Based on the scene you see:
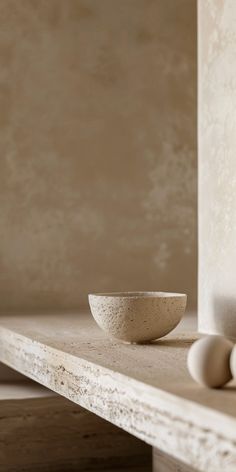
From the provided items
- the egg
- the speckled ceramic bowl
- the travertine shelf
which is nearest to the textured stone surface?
the travertine shelf

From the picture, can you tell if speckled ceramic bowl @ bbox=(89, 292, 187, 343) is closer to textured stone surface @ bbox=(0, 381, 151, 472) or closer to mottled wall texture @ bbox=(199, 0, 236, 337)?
mottled wall texture @ bbox=(199, 0, 236, 337)

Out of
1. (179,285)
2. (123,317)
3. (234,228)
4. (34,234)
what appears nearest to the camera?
(123,317)

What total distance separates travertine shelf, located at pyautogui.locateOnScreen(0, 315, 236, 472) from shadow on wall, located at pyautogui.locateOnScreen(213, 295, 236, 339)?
8 centimetres

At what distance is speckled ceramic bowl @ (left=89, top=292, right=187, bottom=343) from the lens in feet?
6.42

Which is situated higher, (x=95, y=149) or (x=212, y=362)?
(x=95, y=149)

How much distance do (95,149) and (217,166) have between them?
5.22 feet

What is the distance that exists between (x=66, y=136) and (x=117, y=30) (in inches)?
22.2

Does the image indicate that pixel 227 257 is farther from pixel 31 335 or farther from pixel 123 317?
pixel 31 335

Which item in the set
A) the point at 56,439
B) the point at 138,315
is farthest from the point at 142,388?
the point at 56,439

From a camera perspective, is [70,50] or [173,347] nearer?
[173,347]

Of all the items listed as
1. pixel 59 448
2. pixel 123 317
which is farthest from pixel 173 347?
pixel 59 448

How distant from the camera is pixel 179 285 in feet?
12.9

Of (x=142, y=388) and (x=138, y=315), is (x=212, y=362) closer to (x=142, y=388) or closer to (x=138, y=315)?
(x=142, y=388)

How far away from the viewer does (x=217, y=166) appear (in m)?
2.27
